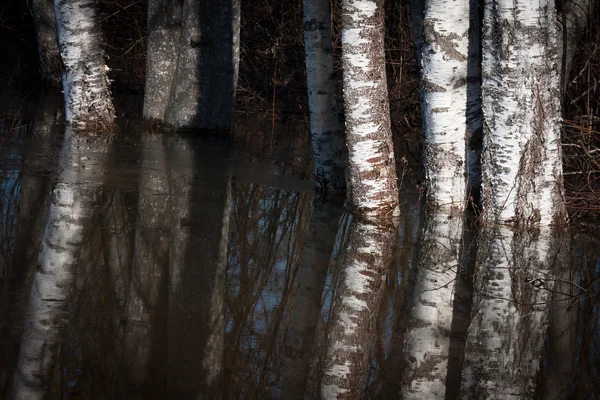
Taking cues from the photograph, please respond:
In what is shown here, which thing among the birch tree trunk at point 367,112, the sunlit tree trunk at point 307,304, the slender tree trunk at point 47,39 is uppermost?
the slender tree trunk at point 47,39

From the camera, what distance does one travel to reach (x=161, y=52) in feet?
37.5

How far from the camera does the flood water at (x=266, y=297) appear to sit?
3.73 metres

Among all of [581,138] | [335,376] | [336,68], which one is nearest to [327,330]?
[335,376]

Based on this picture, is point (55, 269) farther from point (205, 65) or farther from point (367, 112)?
point (205, 65)

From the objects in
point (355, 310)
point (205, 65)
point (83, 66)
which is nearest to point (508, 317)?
point (355, 310)

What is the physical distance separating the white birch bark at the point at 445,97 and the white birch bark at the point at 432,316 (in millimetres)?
574

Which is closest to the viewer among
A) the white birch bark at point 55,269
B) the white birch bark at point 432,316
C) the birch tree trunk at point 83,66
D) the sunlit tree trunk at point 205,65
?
the white birch bark at point 55,269

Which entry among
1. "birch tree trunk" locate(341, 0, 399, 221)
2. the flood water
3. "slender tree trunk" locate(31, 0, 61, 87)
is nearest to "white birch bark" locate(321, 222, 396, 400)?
the flood water

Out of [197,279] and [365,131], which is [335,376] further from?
[365,131]

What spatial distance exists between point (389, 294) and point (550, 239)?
87.7 inches

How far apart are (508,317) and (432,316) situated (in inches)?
16.3

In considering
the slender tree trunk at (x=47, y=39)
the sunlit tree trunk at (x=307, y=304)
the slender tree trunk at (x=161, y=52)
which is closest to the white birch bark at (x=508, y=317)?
the sunlit tree trunk at (x=307, y=304)

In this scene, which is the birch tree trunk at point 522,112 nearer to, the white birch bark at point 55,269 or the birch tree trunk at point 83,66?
the white birch bark at point 55,269

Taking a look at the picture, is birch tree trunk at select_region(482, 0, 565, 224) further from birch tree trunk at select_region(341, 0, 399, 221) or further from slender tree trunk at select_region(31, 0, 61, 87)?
slender tree trunk at select_region(31, 0, 61, 87)
